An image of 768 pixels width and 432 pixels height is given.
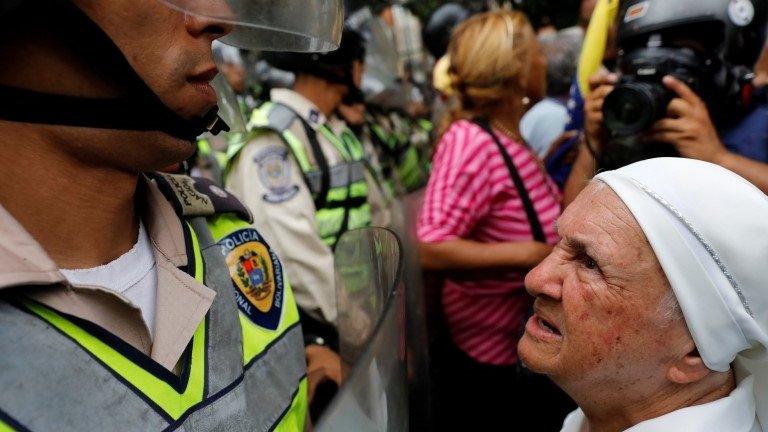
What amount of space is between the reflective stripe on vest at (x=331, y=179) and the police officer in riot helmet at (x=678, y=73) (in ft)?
4.22

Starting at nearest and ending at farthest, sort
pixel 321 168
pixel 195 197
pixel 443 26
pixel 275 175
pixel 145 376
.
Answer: pixel 145 376 → pixel 195 197 → pixel 275 175 → pixel 321 168 → pixel 443 26

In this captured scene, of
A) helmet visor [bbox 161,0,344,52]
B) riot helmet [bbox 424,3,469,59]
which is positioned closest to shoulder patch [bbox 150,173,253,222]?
helmet visor [bbox 161,0,344,52]

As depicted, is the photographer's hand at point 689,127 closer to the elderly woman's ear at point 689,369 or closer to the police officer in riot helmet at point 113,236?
the elderly woman's ear at point 689,369

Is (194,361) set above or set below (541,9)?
below

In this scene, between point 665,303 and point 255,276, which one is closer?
point 665,303

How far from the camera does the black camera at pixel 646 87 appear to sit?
1.71 metres

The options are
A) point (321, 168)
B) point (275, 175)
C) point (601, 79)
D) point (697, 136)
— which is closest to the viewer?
point (697, 136)

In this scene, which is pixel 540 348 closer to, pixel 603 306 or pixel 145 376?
pixel 603 306

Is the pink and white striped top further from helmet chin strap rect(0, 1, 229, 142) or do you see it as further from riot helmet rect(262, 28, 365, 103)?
helmet chin strap rect(0, 1, 229, 142)

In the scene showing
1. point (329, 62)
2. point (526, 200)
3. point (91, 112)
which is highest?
point (91, 112)

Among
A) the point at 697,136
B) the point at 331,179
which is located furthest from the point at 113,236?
the point at 331,179

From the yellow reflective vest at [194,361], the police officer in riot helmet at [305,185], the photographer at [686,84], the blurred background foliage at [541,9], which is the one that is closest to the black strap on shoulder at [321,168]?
the police officer in riot helmet at [305,185]

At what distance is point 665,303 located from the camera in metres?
1.03

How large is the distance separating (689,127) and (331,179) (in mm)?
1525
